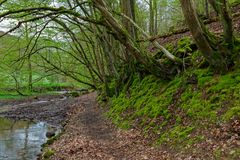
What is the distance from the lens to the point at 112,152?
10.3m

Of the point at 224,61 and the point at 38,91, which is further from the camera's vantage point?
the point at 38,91

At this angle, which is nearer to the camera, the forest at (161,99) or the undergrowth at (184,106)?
the forest at (161,99)

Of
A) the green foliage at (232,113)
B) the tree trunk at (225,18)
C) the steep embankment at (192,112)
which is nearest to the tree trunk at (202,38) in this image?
the steep embankment at (192,112)

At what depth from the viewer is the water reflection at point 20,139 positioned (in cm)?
1339

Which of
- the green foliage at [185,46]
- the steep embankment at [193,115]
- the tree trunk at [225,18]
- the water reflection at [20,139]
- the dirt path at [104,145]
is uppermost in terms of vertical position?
the tree trunk at [225,18]

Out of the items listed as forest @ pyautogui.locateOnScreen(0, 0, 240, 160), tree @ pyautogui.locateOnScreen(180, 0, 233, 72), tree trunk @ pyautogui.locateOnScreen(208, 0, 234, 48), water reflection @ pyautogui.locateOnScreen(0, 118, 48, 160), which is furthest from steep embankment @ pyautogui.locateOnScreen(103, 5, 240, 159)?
water reflection @ pyautogui.locateOnScreen(0, 118, 48, 160)

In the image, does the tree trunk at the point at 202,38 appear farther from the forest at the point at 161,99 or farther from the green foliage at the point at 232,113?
the green foliage at the point at 232,113

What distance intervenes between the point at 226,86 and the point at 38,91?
38185 millimetres

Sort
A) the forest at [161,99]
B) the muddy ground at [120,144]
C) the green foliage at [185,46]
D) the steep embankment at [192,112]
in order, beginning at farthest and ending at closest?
the green foliage at [185,46], the forest at [161,99], the steep embankment at [192,112], the muddy ground at [120,144]

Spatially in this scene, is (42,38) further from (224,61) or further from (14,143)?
(224,61)

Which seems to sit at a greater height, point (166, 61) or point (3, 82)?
point (166, 61)

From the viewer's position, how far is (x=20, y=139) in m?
16.6

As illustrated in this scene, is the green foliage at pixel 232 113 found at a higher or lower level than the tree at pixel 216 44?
lower

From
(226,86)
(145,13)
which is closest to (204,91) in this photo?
(226,86)
